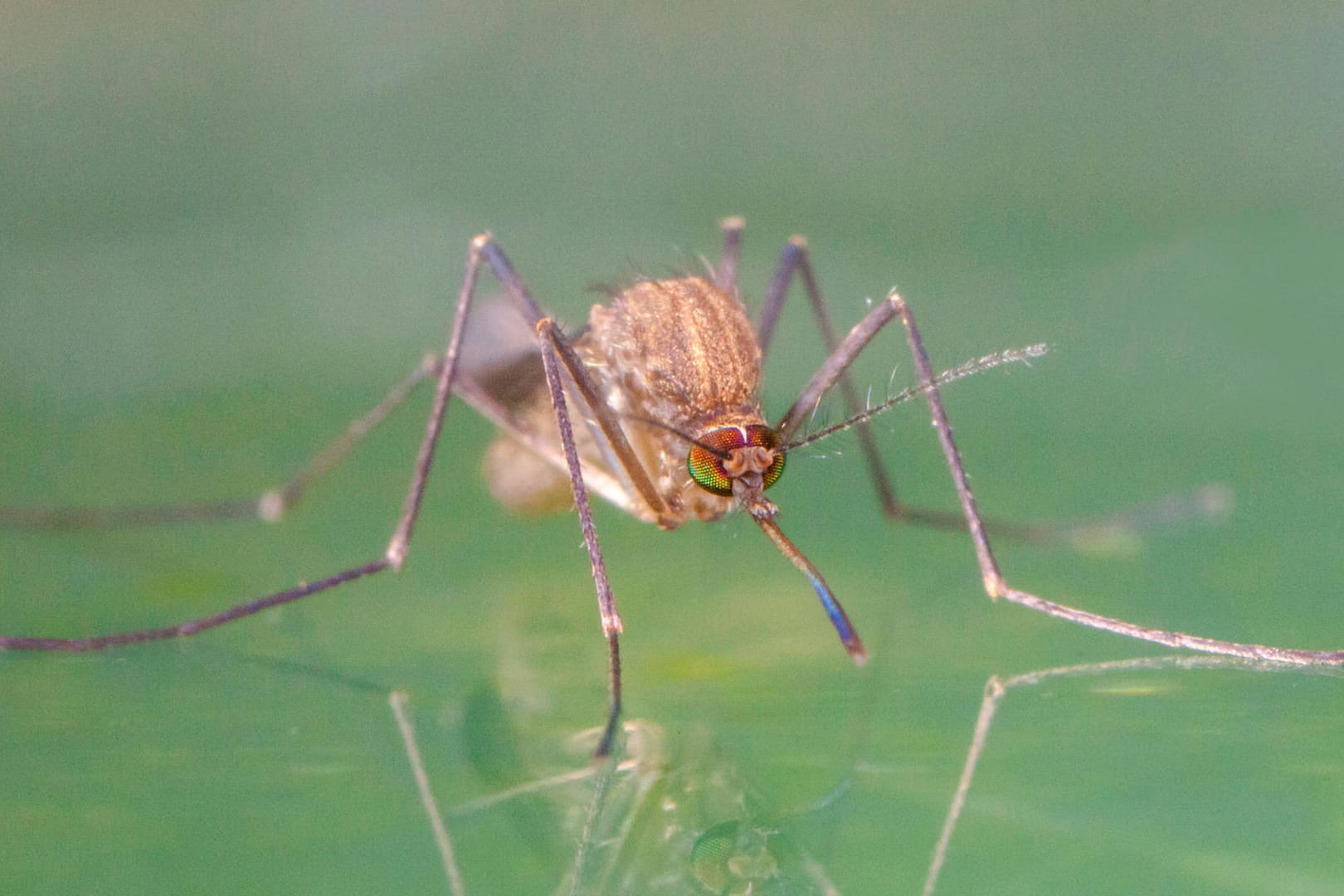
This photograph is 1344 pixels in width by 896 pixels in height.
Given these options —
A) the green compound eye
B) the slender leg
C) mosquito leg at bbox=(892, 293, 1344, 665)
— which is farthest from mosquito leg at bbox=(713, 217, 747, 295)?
the green compound eye

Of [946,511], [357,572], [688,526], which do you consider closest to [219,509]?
[357,572]

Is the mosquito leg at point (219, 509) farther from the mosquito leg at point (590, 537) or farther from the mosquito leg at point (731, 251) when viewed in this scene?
the mosquito leg at point (731, 251)

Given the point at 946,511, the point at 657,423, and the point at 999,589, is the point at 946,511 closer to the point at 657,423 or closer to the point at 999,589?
the point at 999,589

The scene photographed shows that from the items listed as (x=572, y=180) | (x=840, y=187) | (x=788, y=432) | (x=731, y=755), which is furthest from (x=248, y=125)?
(x=731, y=755)

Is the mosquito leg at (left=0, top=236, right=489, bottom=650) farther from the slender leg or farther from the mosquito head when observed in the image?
the slender leg

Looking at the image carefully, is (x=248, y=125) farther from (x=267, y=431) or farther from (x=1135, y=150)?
(x=1135, y=150)
